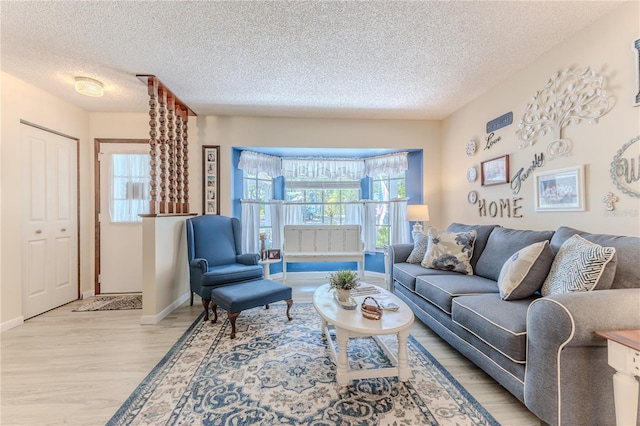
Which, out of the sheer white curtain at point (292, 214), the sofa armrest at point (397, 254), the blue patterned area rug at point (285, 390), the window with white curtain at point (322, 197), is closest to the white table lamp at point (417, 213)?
the sofa armrest at point (397, 254)

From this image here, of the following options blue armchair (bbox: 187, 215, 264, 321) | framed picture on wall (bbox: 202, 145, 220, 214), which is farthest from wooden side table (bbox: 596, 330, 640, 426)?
framed picture on wall (bbox: 202, 145, 220, 214)

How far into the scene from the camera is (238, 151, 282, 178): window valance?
13.0ft

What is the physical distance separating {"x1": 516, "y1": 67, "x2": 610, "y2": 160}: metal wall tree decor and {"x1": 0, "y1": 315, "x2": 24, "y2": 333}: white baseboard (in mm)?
5256

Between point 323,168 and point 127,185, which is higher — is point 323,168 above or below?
above

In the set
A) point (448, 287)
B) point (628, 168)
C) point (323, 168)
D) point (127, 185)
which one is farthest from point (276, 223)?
point (628, 168)

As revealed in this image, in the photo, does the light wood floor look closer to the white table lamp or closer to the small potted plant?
the small potted plant

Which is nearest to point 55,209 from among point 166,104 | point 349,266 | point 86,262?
point 86,262

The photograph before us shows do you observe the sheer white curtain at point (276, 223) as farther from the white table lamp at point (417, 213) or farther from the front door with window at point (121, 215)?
the white table lamp at point (417, 213)

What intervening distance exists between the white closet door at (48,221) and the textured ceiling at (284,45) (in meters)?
0.68

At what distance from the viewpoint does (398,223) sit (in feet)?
13.9

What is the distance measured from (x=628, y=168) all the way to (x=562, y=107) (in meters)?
0.72

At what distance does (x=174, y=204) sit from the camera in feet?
10.6

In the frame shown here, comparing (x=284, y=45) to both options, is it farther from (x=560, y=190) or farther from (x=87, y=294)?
(x=87, y=294)

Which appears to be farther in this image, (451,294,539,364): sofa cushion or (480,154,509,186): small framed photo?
(480,154,509,186): small framed photo
